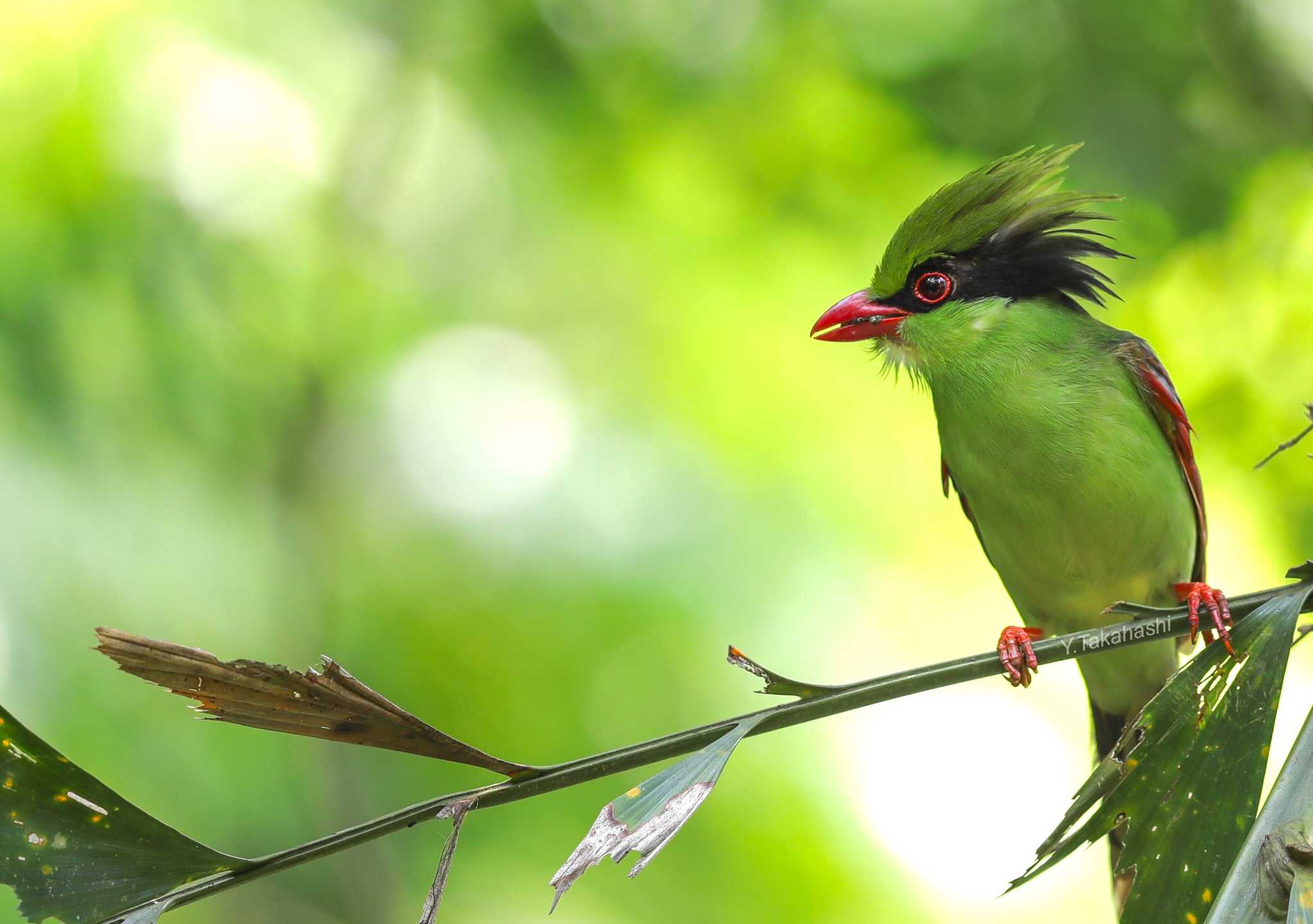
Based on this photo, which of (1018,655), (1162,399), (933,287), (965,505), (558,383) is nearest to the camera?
(1018,655)

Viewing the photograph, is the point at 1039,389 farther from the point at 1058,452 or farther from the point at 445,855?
the point at 445,855

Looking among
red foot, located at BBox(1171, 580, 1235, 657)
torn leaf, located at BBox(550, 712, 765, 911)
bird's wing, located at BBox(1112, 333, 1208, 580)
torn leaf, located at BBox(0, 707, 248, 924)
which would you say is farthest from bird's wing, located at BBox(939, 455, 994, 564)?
torn leaf, located at BBox(0, 707, 248, 924)

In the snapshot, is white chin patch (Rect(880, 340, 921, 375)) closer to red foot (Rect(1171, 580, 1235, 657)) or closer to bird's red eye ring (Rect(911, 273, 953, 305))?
bird's red eye ring (Rect(911, 273, 953, 305))

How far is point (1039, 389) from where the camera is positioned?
9.66 ft

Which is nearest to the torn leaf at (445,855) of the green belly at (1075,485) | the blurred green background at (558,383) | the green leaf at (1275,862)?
the green leaf at (1275,862)

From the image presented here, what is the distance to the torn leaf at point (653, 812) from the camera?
1469 mm

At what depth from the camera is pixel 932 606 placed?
19.8ft

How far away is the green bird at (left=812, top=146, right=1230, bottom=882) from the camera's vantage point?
2932 mm

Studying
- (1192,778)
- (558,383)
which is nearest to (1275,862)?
(1192,778)

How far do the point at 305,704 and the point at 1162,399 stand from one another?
2387 mm

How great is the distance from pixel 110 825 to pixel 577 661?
13.2 feet

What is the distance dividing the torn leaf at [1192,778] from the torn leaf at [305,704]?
85 centimetres

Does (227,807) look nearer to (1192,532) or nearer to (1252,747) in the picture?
(1192,532)

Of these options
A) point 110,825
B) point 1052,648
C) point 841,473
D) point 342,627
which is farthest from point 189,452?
point 1052,648
